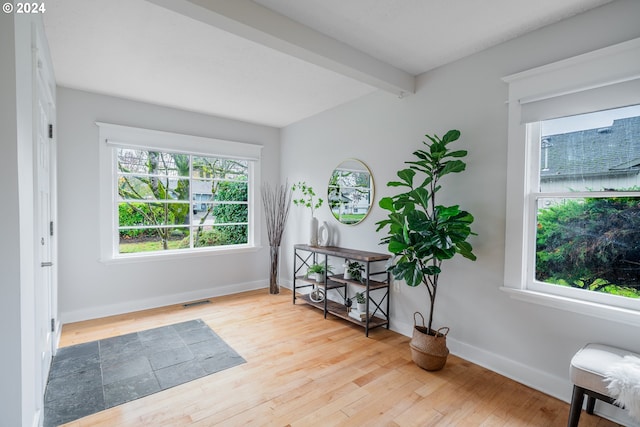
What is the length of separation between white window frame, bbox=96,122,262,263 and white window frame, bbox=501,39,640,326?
11.3ft

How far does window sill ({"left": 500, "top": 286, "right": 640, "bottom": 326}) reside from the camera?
1.79m

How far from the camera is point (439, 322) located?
280 centimetres

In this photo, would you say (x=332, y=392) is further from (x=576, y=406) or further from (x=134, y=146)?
(x=134, y=146)

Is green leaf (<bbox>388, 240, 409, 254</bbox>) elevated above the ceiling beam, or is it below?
below

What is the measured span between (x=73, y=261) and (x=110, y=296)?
55 cm

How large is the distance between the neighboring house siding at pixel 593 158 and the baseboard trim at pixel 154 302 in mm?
3833

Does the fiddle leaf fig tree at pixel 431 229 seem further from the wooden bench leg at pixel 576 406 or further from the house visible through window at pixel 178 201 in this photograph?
the house visible through window at pixel 178 201

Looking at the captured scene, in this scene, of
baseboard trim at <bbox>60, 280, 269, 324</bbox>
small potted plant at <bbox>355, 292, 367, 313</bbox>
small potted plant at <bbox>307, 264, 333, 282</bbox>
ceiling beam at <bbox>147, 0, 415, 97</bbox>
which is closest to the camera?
ceiling beam at <bbox>147, 0, 415, 97</bbox>

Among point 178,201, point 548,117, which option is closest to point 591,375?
point 548,117

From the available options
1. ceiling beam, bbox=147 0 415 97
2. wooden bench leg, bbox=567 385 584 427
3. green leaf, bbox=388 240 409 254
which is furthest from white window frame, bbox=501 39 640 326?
ceiling beam, bbox=147 0 415 97

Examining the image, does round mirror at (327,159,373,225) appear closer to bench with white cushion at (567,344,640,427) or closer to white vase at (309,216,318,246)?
white vase at (309,216,318,246)

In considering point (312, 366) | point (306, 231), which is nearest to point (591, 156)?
point (312, 366)

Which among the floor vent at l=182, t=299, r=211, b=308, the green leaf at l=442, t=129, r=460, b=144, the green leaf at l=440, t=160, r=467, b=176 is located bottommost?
the floor vent at l=182, t=299, r=211, b=308

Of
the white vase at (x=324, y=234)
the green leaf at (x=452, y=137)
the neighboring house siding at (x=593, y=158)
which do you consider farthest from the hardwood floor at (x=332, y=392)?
the green leaf at (x=452, y=137)
